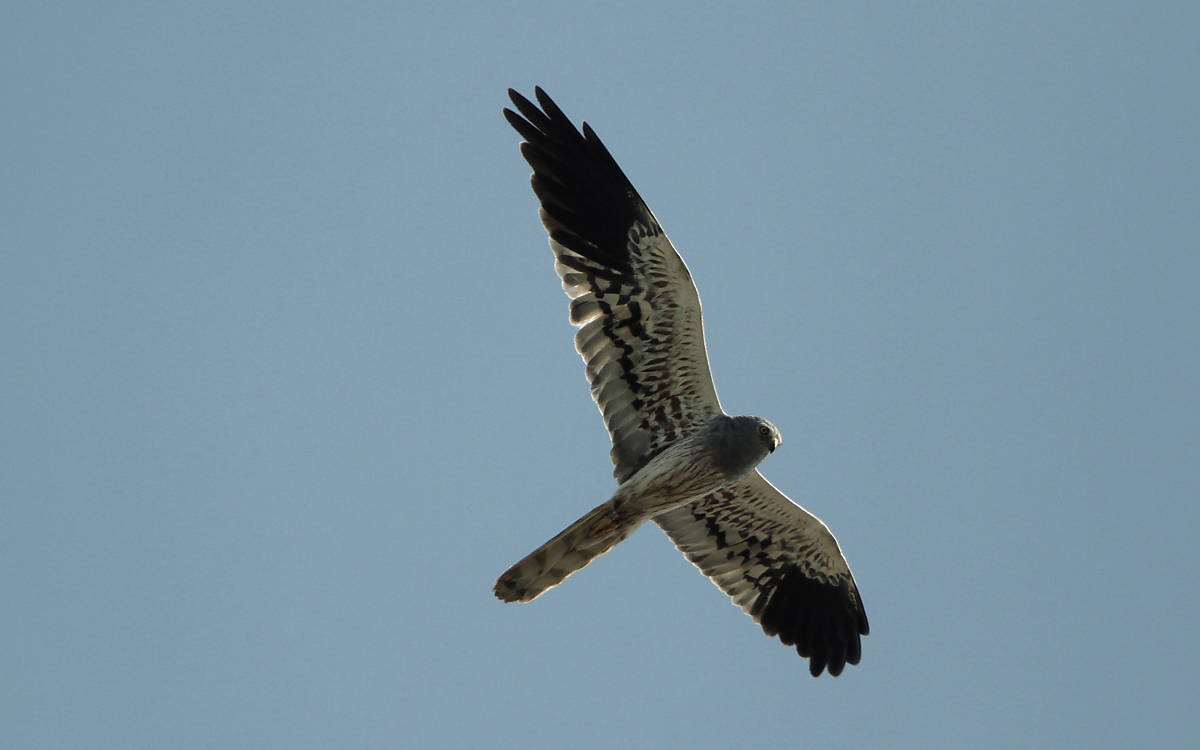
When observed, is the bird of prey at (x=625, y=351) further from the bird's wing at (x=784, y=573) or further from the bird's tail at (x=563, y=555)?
the bird's wing at (x=784, y=573)

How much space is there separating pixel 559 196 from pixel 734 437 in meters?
2.43

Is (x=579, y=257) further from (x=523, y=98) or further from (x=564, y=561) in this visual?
(x=564, y=561)

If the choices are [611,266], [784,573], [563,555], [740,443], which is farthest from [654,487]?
[784,573]

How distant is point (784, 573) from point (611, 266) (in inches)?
140

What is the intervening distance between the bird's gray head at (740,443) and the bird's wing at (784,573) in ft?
4.26

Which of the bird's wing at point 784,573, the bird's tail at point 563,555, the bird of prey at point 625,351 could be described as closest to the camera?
the bird's tail at point 563,555

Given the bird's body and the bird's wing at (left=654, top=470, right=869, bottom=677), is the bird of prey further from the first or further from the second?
the bird's wing at (left=654, top=470, right=869, bottom=677)

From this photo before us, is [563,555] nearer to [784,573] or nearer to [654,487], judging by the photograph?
[654,487]

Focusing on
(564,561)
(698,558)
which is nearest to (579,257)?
(564,561)

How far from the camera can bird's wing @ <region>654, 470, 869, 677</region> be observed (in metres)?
11.7

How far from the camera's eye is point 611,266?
10.4 m

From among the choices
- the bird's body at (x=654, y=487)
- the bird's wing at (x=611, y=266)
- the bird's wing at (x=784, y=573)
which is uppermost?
the bird's wing at (x=611, y=266)

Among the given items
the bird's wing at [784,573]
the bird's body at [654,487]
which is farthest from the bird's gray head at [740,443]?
the bird's wing at [784,573]

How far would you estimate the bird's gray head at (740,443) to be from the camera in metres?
10.3
